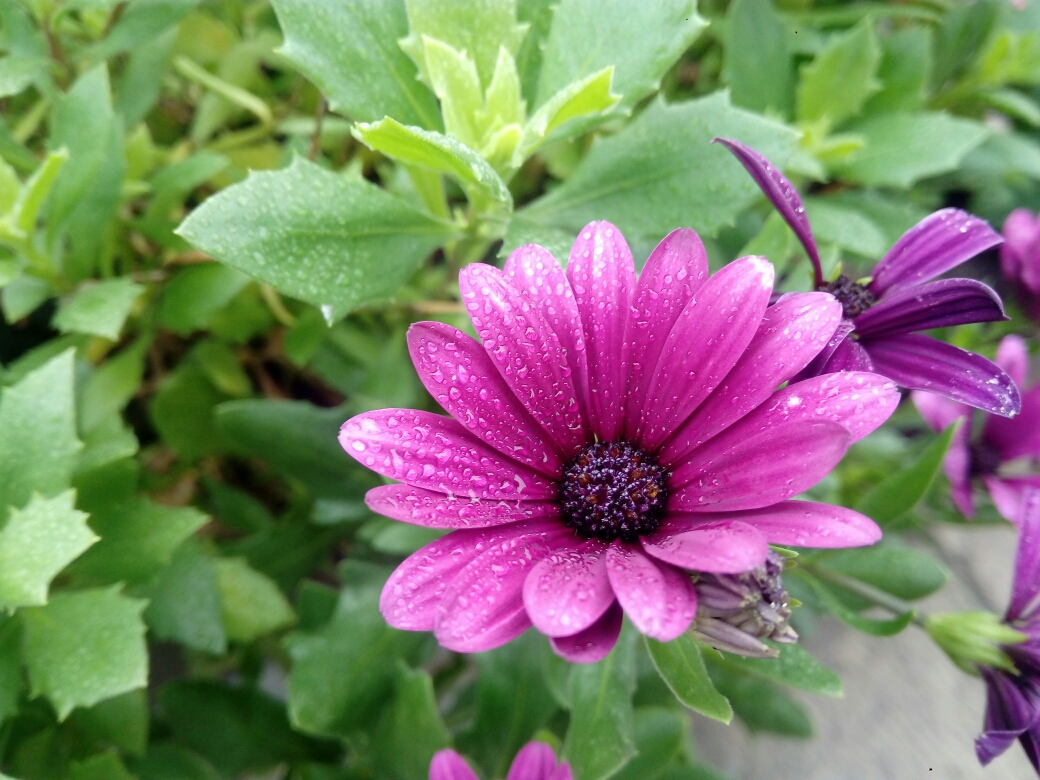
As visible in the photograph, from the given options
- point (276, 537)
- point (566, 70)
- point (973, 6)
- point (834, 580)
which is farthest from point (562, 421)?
point (973, 6)

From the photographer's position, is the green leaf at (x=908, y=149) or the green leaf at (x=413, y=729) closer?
the green leaf at (x=413, y=729)

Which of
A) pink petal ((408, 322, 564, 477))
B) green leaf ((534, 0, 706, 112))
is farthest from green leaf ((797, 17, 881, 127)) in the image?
pink petal ((408, 322, 564, 477))

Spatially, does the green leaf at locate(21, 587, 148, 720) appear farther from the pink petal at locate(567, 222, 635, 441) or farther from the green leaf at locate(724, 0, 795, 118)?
the green leaf at locate(724, 0, 795, 118)

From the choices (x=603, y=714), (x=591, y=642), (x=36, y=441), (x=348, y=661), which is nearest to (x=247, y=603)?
(x=348, y=661)

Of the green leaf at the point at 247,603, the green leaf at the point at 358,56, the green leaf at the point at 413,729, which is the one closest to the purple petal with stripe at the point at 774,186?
the green leaf at the point at 358,56

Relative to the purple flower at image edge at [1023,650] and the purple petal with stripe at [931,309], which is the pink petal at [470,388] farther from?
the purple flower at image edge at [1023,650]
